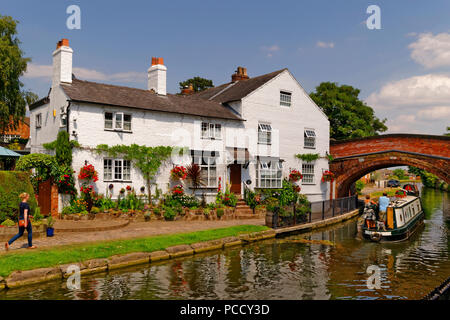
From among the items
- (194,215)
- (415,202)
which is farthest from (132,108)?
(415,202)

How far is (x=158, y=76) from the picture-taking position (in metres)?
25.5

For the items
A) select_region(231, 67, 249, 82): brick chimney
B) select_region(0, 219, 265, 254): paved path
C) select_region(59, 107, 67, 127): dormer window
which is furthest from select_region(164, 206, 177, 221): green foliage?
select_region(231, 67, 249, 82): brick chimney

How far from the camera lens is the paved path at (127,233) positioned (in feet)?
44.9

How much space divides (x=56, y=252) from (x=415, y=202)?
71.1 ft

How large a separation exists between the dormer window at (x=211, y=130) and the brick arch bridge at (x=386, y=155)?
11564 millimetres

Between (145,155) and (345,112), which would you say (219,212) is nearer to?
(145,155)

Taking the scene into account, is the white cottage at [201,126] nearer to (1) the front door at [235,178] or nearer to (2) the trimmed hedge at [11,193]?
(1) the front door at [235,178]

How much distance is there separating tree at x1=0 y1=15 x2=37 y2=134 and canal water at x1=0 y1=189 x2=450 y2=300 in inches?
990

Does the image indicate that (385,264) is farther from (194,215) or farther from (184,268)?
(194,215)

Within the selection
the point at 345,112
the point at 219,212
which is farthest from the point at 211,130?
the point at 345,112

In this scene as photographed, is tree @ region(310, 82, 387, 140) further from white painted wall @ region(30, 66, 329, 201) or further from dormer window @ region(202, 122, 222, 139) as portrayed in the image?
dormer window @ region(202, 122, 222, 139)

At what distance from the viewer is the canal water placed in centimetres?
1006

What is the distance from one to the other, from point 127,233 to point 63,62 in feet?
35.4
